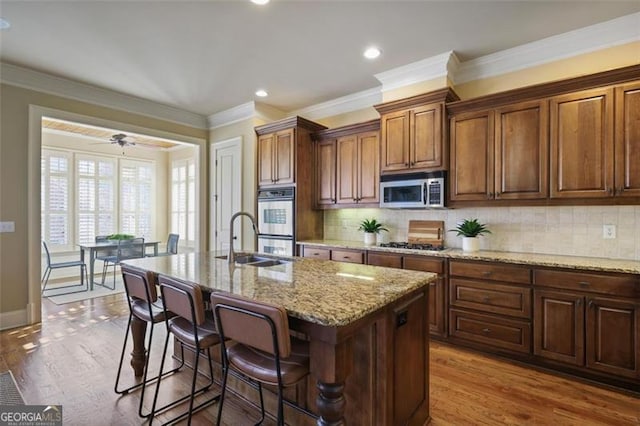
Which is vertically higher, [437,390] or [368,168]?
[368,168]

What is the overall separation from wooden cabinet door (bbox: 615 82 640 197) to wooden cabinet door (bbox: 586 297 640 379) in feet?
2.93

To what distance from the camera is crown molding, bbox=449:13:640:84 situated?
2658mm

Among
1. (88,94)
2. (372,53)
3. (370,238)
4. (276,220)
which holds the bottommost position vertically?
(370,238)

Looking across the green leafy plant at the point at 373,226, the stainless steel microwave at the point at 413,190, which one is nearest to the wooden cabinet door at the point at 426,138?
the stainless steel microwave at the point at 413,190

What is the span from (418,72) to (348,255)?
2.25 metres

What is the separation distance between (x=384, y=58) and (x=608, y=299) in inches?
115

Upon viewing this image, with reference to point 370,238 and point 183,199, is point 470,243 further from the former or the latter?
point 183,199

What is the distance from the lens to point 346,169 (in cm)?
418

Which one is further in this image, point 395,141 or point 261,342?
point 395,141

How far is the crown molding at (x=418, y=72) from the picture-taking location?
3.26 meters

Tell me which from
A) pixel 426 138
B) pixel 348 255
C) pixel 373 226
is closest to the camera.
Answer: pixel 426 138

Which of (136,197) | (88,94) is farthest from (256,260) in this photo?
(136,197)

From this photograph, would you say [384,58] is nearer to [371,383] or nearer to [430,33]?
[430,33]

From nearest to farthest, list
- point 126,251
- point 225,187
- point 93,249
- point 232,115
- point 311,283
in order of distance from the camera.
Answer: point 311,283 < point 232,115 < point 225,187 < point 93,249 < point 126,251
